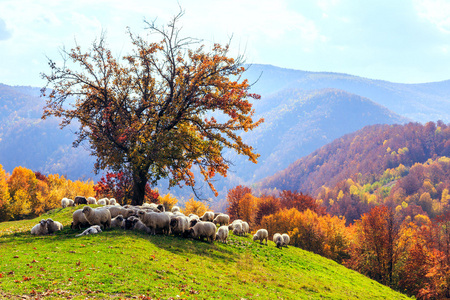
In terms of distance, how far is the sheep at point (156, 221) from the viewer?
22.6m

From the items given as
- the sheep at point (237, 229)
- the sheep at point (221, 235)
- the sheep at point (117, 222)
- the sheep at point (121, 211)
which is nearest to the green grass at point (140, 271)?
the sheep at point (221, 235)

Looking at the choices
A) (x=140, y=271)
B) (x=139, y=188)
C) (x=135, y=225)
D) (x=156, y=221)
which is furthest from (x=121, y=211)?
(x=140, y=271)

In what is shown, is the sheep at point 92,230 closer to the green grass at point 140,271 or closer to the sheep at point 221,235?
the green grass at point 140,271

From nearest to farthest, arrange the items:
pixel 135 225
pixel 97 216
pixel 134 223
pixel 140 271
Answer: pixel 140 271, pixel 97 216, pixel 135 225, pixel 134 223

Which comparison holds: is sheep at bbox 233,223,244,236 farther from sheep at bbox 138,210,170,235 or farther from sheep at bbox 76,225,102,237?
sheep at bbox 76,225,102,237

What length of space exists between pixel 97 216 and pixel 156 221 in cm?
404

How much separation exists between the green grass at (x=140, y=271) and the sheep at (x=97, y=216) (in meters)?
1.31

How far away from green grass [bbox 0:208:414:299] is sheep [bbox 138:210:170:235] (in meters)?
0.97

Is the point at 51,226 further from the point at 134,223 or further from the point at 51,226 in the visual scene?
the point at 134,223

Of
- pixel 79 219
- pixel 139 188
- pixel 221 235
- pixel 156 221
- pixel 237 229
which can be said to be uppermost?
pixel 139 188

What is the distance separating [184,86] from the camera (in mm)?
26844

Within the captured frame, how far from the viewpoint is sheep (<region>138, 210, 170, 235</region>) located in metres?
22.6

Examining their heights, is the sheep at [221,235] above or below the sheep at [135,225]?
below

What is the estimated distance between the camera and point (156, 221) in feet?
74.1
